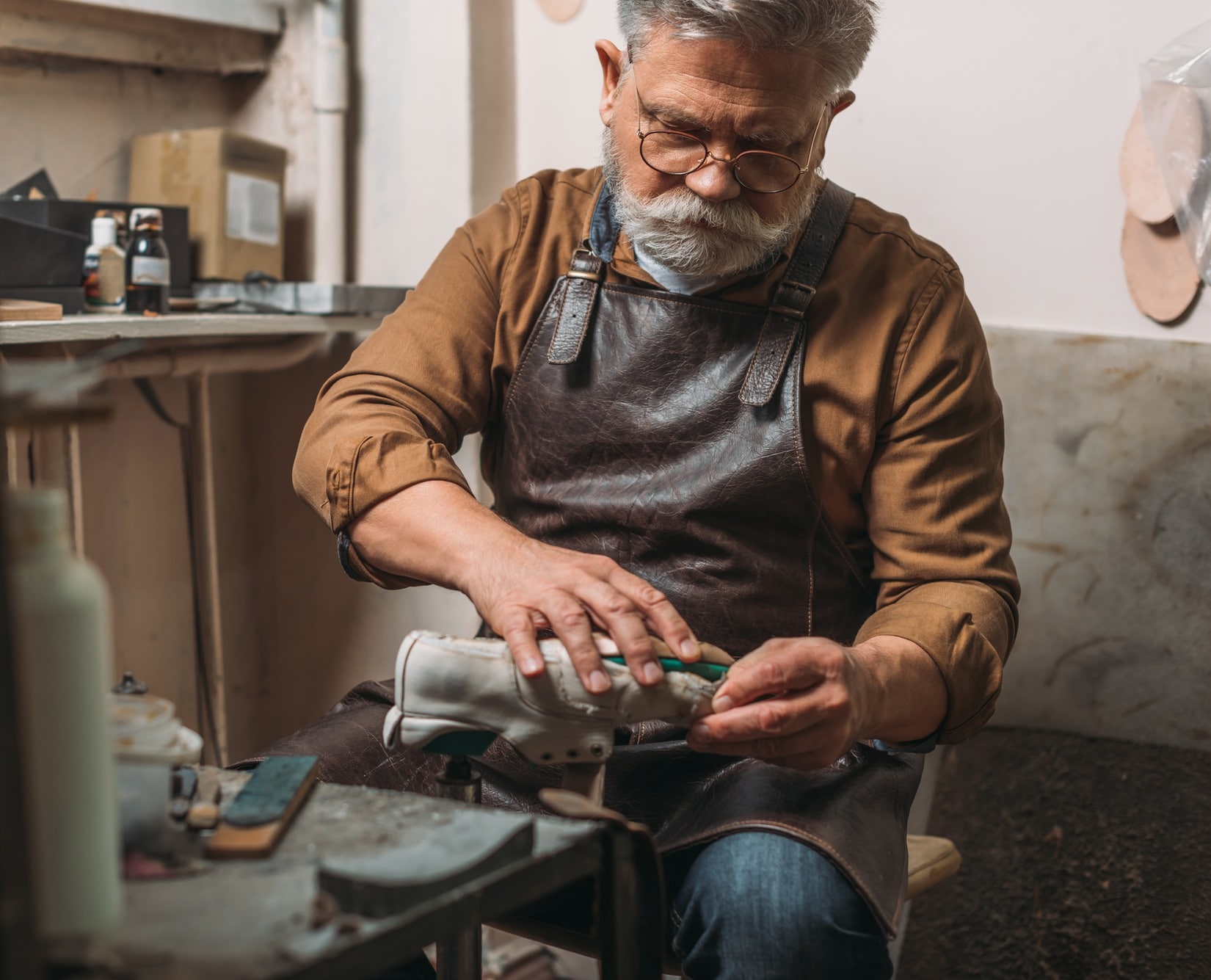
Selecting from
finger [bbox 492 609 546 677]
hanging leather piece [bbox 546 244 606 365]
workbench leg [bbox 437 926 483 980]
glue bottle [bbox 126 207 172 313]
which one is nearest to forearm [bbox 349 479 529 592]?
finger [bbox 492 609 546 677]

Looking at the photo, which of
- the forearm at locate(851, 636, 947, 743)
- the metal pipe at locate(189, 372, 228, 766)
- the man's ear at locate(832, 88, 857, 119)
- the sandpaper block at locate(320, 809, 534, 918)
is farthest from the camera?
the metal pipe at locate(189, 372, 228, 766)

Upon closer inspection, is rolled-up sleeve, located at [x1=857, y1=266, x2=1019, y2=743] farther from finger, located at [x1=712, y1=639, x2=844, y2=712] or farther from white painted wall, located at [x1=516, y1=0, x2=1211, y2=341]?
white painted wall, located at [x1=516, y1=0, x2=1211, y2=341]

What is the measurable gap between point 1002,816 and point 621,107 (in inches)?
47.9

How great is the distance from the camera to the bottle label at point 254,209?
6.75 ft

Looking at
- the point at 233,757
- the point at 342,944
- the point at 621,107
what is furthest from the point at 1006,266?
the point at 233,757

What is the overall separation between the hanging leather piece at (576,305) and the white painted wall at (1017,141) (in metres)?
0.58

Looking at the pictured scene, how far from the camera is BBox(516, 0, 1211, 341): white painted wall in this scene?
1.69 m

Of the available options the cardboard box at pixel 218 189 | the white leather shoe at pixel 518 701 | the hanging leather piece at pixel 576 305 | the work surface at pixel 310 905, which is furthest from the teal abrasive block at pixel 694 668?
the cardboard box at pixel 218 189

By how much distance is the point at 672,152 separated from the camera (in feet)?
4.50

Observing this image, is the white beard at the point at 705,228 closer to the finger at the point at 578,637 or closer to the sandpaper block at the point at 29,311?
the finger at the point at 578,637

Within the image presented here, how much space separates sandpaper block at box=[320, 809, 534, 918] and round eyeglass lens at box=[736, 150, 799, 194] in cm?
81

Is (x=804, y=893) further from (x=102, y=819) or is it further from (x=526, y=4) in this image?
(x=526, y=4)

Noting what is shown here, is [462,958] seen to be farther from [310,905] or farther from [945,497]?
[945,497]

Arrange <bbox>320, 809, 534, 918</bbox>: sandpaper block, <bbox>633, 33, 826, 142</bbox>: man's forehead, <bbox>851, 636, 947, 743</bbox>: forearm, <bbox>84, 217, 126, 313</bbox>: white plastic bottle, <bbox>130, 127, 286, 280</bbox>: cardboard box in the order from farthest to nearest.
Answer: <bbox>130, 127, 286, 280</bbox>: cardboard box → <bbox>84, 217, 126, 313</bbox>: white plastic bottle → <bbox>633, 33, 826, 142</bbox>: man's forehead → <bbox>851, 636, 947, 743</bbox>: forearm → <bbox>320, 809, 534, 918</bbox>: sandpaper block
